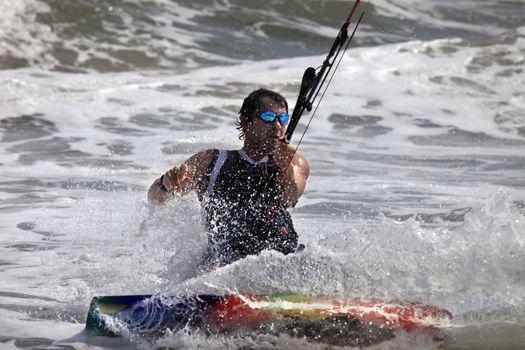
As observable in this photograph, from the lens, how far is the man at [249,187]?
5258 mm

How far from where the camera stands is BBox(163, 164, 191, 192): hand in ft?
16.9

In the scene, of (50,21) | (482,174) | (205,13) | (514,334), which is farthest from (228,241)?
(205,13)

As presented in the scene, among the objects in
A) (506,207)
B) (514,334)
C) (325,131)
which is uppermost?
(506,207)

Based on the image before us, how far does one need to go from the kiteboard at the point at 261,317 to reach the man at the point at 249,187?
1.63 feet

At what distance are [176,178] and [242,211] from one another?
15.9 inches

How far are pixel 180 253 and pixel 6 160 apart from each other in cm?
520

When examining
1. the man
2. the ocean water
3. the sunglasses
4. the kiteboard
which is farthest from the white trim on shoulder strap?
the kiteboard

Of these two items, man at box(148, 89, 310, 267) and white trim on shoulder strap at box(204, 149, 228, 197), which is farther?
white trim on shoulder strap at box(204, 149, 228, 197)

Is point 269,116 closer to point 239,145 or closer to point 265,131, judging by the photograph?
point 265,131

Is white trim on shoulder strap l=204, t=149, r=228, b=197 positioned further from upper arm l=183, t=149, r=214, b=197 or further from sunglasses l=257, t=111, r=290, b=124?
sunglasses l=257, t=111, r=290, b=124

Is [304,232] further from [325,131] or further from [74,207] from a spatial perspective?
[325,131]

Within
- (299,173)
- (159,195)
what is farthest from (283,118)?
(159,195)

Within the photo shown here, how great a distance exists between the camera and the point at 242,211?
5289mm

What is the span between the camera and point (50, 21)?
16.7 metres
